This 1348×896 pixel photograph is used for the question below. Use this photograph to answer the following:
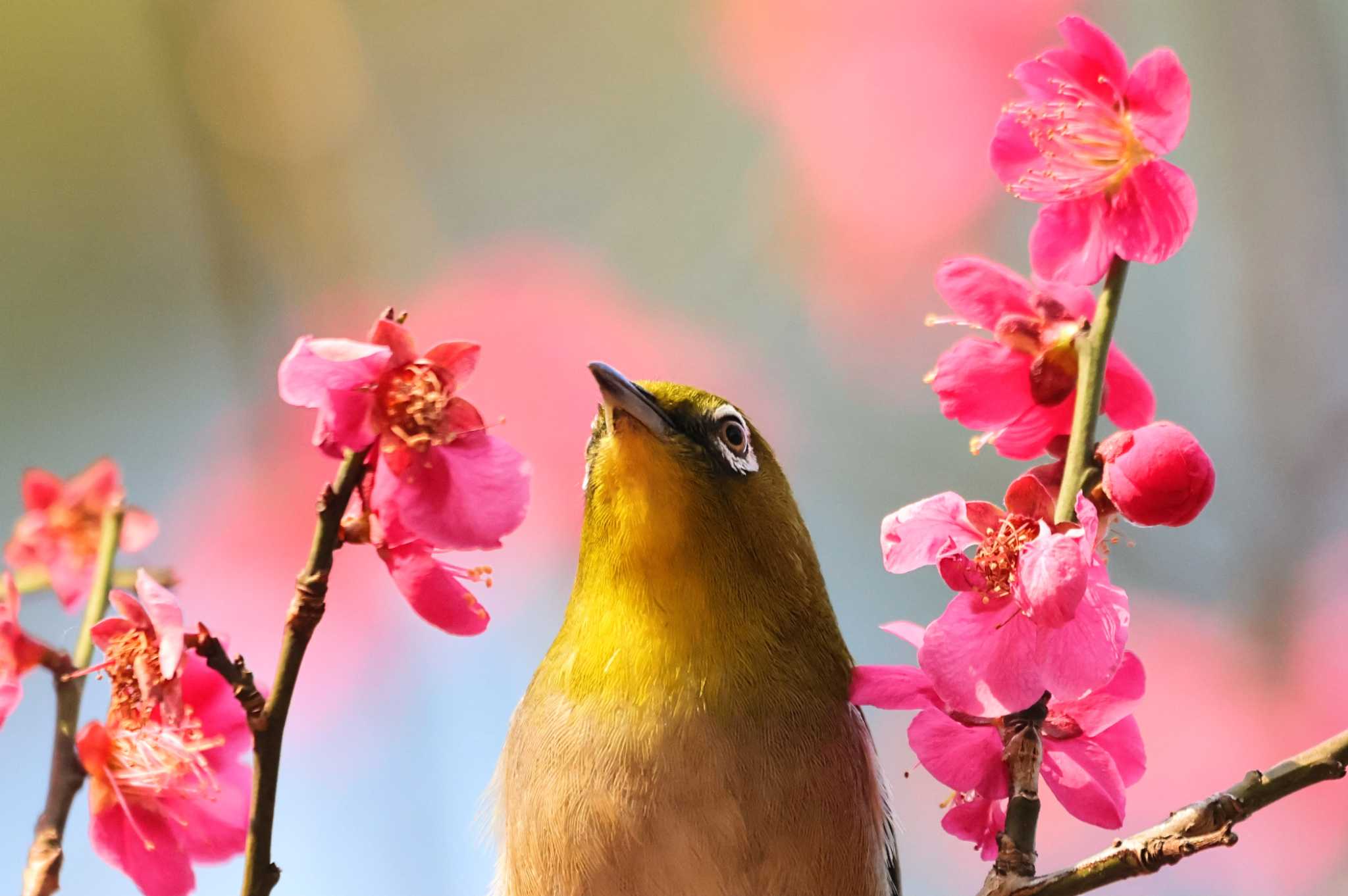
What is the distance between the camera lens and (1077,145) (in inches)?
19.4

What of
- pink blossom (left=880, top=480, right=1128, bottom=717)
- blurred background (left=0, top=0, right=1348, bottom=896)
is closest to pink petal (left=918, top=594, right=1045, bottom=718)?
pink blossom (left=880, top=480, right=1128, bottom=717)

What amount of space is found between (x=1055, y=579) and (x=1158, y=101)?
8.5 inches

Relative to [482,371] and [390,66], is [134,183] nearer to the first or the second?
[390,66]

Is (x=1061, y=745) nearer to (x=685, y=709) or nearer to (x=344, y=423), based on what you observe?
(x=685, y=709)

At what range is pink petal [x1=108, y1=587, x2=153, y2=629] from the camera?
411 millimetres

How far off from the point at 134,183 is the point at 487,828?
94cm

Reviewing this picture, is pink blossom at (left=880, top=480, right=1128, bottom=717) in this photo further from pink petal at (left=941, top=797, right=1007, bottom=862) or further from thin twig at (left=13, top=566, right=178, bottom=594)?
thin twig at (left=13, top=566, right=178, bottom=594)

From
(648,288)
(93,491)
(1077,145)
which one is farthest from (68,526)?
(648,288)

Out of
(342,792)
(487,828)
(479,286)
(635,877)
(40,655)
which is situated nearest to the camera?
(40,655)

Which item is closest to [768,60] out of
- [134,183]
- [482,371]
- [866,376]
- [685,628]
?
[866,376]

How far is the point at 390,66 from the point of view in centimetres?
134

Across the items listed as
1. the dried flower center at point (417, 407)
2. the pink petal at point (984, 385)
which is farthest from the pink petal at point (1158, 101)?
the dried flower center at point (417, 407)

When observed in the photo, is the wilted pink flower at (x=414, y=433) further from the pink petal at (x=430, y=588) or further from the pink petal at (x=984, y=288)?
the pink petal at (x=984, y=288)

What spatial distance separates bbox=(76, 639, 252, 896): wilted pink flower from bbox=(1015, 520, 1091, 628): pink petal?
0.98 feet
